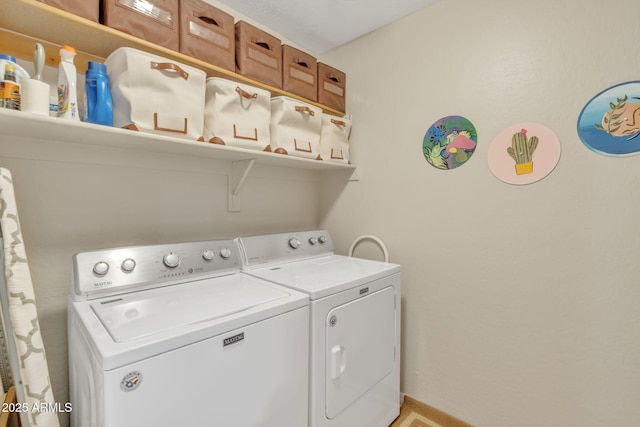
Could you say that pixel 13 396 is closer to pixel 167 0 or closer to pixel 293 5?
pixel 167 0

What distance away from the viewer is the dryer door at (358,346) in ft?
4.33

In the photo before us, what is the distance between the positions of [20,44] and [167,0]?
60cm

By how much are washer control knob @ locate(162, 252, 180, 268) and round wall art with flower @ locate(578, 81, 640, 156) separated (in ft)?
6.40

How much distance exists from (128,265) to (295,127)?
1.13 metres

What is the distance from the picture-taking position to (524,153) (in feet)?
5.00

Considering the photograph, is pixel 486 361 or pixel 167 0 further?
pixel 486 361

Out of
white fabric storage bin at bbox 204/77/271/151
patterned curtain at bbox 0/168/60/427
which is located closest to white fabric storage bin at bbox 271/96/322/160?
white fabric storage bin at bbox 204/77/271/151

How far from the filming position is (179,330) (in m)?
0.88

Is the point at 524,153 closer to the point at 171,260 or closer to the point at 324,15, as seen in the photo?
A: the point at 324,15

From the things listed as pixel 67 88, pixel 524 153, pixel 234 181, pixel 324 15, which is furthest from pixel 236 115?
pixel 524 153

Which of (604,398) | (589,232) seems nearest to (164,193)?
(589,232)

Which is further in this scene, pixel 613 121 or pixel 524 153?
pixel 524 153

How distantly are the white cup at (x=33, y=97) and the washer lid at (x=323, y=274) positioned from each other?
1054mm

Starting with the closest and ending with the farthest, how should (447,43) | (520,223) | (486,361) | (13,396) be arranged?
(13,396), (520,223), (486,361), (447,43)
